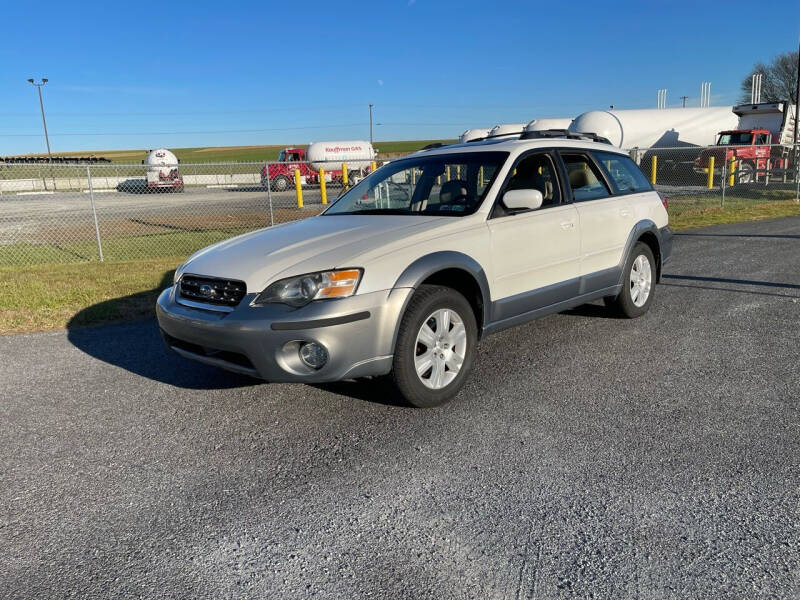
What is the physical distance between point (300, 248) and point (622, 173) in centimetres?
350

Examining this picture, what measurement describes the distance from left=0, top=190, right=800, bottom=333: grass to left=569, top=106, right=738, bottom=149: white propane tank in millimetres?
16140

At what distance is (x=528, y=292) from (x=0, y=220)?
21.1 m

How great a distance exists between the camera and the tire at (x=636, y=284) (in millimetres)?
5715

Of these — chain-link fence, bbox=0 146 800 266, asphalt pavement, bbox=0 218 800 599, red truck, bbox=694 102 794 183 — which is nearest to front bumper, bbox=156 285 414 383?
asphalt pavement, bbox=0 218 800 599

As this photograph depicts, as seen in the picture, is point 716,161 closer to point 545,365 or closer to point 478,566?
point 545,365

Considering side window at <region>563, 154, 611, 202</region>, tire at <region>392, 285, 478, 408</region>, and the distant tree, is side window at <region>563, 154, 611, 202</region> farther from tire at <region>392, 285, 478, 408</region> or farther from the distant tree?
the distant tree

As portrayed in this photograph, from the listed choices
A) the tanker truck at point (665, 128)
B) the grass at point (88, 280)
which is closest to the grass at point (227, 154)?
the tanker truck at point (665, 128)

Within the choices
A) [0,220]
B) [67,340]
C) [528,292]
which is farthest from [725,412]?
[0,220]

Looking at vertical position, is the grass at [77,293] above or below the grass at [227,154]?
below

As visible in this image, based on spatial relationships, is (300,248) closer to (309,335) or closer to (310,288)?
(310,288)

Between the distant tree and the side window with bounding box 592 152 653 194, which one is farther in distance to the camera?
the distant tree

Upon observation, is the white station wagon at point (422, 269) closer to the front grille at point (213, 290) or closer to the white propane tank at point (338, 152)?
the front grille at point (213, 290)

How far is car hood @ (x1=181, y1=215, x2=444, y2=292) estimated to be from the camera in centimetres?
365

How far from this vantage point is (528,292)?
462 centimetres
